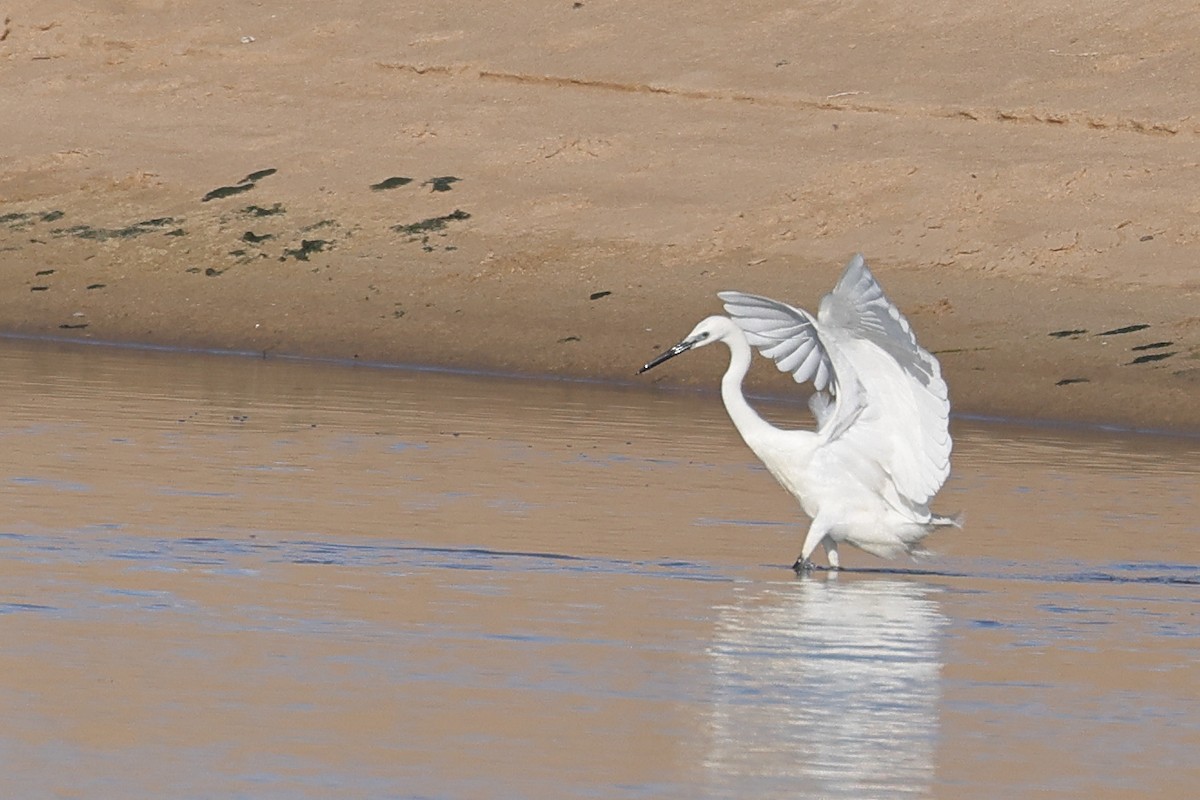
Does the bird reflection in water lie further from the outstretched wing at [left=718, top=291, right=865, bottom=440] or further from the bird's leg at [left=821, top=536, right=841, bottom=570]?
the outstretched wing at [left=718, top=291, right=865, bottom=440]

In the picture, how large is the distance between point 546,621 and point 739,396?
2394 millimetres

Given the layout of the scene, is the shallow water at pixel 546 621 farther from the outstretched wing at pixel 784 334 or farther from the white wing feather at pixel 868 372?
the outstretched wing at pixel 784 334

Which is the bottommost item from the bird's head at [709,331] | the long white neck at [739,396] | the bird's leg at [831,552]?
the bird's leg at [831,552]

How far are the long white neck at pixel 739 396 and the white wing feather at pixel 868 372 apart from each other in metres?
0.26

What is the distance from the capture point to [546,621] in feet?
27.3

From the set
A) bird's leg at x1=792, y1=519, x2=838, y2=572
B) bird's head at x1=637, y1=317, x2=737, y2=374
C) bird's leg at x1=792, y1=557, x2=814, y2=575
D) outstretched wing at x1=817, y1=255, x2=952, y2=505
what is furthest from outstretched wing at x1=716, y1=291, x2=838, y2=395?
bird's leg at x1=792, y1=557, x2=814, y2=575

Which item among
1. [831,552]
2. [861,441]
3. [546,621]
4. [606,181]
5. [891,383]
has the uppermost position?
[891,383]

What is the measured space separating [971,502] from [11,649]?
6114 millimetres

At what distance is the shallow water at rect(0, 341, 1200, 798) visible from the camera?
6258 millimetres

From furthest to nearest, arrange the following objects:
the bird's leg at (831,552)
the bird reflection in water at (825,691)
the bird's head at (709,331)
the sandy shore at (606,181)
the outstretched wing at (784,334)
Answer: the sandy shore at (606,181), the bird's head at (709,331), the bird's leg at (831,552), the outstretched wing at (784,334), the bird reflection in water at (825,691)

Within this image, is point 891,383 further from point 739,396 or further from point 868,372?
point 739,396

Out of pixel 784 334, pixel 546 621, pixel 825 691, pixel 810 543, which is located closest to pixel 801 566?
pixel 810 543

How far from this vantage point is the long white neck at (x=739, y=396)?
10255mm

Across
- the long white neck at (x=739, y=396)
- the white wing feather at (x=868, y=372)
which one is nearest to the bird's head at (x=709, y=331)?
the long white neck at (x=739, y=396)
